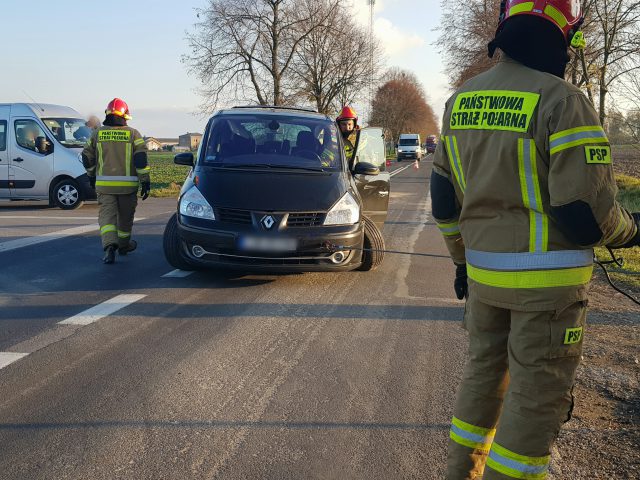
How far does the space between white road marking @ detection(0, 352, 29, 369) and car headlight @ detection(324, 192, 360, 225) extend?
311cm

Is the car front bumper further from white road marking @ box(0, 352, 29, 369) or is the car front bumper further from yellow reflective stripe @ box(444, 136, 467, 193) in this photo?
yellow reflective stripe @ box(444, 136, 467, 193)

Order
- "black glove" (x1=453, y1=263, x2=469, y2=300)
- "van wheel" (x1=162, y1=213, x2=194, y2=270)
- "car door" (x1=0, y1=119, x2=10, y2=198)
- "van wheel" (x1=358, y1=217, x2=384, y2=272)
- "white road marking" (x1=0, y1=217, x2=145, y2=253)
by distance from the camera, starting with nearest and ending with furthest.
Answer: "black glove" (x1=453, y1=263, x2=469, y2=300) < "van wheel" (x1=162, y1=213, x2=194, y2=270) < "van wheel" (x1=358, y1=217, x2=384, y2=272) < "white road marking" (x1=0, y1=217, x2=145, y2=253) < "car door" (x1=0, y1=119, x2=10, y2=198)

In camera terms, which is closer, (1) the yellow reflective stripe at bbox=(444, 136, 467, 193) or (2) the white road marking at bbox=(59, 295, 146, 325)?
(1) the yellow reflective stripe at bbox=(444, 136, 467, 193)

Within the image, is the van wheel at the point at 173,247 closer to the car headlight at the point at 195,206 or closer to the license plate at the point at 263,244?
the car headlight at the point at 195,206

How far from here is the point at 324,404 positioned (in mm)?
3809

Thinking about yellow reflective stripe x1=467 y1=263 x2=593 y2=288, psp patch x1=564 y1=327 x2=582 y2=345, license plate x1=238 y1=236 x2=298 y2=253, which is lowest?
license plate x1=238 y1=236 x2=298 y2=253

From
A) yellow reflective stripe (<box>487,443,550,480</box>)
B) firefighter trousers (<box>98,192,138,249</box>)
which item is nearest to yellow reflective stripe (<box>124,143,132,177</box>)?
firefighter trousers (<box>98,192,138,249</box>)

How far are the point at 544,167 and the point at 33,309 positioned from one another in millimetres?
4953

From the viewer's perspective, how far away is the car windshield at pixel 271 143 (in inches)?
291

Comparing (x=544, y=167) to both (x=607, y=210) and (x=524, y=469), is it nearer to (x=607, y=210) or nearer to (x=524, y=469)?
(x=607, y=210)

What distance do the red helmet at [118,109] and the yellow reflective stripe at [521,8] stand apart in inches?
251

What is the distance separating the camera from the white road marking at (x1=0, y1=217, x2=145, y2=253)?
30.5 feet

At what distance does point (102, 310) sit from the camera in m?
5.82

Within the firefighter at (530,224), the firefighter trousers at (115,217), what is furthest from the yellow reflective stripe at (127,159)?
the firefighter at (530,224)
